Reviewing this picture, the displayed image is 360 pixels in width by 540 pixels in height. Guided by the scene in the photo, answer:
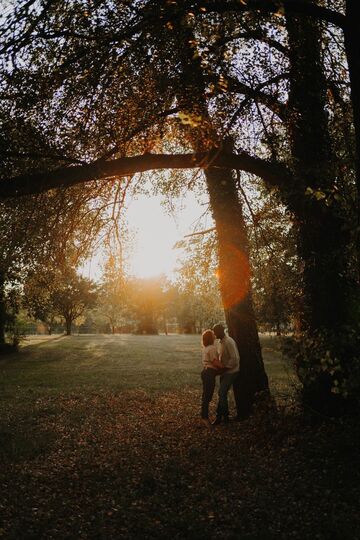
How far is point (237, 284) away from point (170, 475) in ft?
16.8

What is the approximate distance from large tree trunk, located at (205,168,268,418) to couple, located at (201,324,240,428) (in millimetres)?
343

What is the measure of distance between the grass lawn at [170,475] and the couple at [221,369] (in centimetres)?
49

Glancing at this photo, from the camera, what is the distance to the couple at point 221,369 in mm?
10180

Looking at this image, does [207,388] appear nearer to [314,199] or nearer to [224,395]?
[224,395]

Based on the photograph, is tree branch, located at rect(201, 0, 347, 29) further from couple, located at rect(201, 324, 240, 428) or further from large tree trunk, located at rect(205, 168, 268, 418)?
couple, located at rect(201, 324, 240, 428)

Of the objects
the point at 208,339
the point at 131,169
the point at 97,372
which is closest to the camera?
the point at 131,169

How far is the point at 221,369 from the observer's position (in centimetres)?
1034

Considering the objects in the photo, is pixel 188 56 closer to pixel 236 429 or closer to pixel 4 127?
pixel 4 127

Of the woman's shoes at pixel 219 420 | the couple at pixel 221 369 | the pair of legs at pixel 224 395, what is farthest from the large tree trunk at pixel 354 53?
the woman's shoes at pixel 219 420

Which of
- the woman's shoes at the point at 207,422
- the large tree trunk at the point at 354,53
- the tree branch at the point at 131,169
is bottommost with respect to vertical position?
the woman's shoes at the point at 207,422

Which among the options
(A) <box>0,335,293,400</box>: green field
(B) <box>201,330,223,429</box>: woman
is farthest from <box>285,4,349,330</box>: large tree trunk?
(B) <box>201,330,223,429</box>: woman

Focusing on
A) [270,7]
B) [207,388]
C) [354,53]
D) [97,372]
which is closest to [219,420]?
[207,388]

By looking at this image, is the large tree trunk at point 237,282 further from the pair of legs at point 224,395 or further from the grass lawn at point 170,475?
the grass lawn at point 170,475

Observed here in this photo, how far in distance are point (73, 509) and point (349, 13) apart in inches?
310
